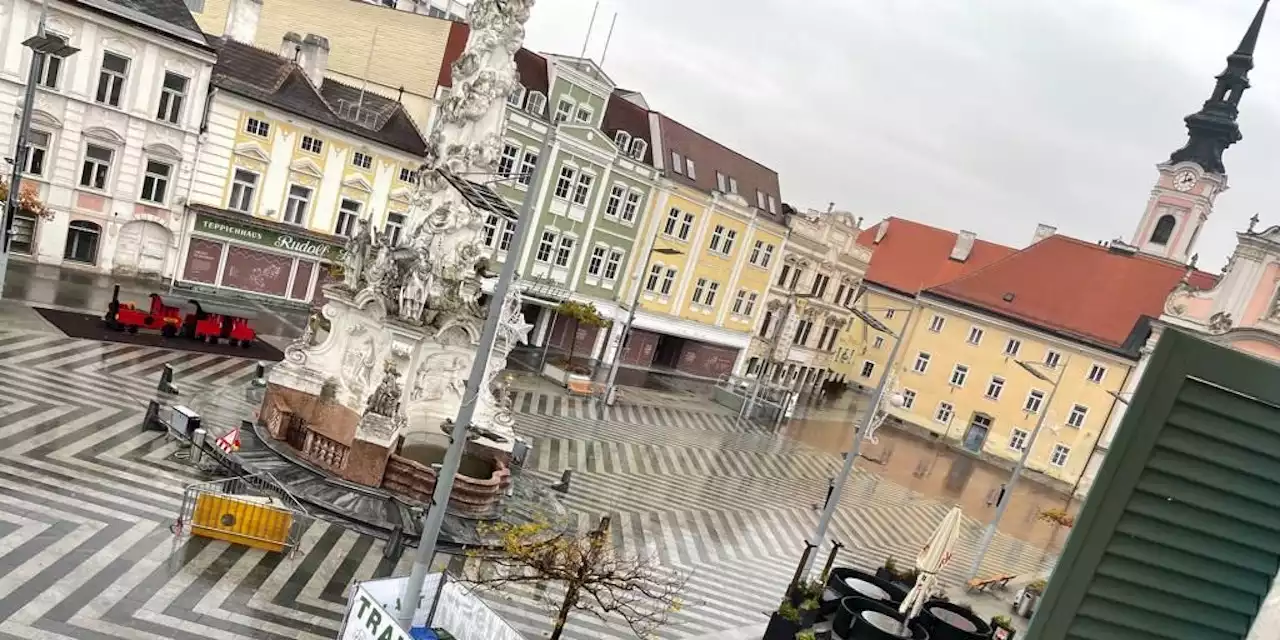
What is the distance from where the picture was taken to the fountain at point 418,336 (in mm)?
18125

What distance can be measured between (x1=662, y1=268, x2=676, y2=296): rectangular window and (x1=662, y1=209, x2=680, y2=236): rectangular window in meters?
2.21

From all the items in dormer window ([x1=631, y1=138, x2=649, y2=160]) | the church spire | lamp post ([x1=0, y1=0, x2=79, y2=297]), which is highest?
the church spire

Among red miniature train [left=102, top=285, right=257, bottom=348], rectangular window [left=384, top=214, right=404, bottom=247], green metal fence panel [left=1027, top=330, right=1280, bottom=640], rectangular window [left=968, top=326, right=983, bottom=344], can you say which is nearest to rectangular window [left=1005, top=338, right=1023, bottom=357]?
rectangular window [left=968, top=326, right=983, bottom=344]

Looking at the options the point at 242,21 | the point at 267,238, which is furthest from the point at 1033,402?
the point at 242,21

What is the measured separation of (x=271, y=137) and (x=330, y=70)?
861 centimetres

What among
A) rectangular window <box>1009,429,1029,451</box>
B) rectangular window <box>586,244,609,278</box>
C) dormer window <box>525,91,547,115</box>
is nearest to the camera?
dormer window <box>525,91,547,115</box>

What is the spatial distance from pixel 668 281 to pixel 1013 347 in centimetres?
2384

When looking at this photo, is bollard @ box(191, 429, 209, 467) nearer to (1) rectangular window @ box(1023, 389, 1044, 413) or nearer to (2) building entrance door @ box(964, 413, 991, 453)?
(2) building entrance door @ box(964, 413, 991, 453)

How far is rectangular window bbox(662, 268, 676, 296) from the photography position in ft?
149

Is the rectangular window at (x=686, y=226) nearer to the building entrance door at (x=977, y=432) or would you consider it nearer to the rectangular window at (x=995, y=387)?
the rectangular window at (x=995, y=387)

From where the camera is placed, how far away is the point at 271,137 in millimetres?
33500

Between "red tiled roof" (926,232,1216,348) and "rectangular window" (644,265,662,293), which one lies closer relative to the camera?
"rectangular window" (644,265,662,293)

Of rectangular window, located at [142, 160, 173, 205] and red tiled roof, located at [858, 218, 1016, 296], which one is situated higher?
red tiled roof, located at [858, 218, 1016, 296]

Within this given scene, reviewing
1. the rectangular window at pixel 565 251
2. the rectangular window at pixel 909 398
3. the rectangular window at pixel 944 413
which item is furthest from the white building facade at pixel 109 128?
the rectangular window at pixel 944 413
